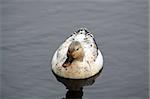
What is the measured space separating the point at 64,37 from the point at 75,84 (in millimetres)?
1871

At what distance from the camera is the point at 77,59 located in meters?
14.1

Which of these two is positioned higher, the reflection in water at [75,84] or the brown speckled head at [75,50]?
the brown speckled head at [75,50]

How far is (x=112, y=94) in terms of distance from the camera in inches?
531

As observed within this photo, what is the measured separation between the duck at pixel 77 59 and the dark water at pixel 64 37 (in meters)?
0.25

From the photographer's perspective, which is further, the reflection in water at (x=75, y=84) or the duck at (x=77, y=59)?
the duck at (x=77, y=59)

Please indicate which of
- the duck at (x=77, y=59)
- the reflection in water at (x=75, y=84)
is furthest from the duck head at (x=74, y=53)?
the reflection in water at (x=75, y=84)

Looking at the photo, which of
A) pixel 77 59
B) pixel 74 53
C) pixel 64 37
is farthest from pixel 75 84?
pixel 64 37

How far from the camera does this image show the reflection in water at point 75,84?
1365 centimetres

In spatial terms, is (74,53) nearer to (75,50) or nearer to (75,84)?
(75,50)

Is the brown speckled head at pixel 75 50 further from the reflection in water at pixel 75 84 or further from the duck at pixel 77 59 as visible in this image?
the reflection in water at pixel 75 84

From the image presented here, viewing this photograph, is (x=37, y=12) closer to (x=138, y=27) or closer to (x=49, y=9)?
(x=49, y=9)

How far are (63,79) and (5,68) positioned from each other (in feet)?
4.45

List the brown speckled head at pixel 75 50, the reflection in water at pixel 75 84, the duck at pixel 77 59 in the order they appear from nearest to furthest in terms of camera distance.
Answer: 1. the reflection in water at pixel 75 84
2. the brown speckled head at pixel 75 50
3. the duck at pixel 77 59

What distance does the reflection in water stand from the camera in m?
13.7
